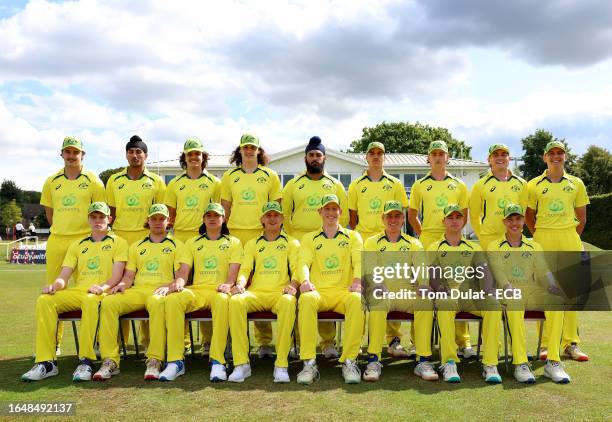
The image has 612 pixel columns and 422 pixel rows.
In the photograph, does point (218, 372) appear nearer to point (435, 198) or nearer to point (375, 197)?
point (375, 197)

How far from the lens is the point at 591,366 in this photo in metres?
5.70

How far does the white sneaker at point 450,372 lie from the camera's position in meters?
5.20

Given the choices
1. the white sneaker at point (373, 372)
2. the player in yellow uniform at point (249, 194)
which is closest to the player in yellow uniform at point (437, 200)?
the white sneaker at point (373, 372)

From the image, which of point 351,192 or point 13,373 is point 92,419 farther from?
point 351,192

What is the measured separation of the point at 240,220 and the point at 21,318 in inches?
184

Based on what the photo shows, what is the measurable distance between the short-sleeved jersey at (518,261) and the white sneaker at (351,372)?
177cm

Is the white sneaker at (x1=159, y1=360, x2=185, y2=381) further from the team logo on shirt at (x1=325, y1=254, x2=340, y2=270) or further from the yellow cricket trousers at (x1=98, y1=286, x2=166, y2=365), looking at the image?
the team logo on shirt at (x1=325, y1=254, x2=340, y2=270)

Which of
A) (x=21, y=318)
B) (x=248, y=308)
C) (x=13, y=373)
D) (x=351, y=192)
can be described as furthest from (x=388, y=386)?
(x=21, y=318)

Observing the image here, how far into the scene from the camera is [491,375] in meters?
5.17

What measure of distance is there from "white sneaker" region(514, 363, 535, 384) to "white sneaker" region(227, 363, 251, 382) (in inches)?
102

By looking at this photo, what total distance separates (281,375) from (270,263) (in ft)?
4.04

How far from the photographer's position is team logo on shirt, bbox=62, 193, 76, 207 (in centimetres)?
650

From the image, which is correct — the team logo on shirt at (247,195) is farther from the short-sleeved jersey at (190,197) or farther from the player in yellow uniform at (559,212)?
the player in yellow uniform at (559,212)

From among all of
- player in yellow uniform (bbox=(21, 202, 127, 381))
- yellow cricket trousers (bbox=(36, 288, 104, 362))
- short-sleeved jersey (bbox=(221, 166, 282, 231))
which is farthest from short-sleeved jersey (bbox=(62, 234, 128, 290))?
short-sleeved jersey (bbox=(221, 166, 282, 231))
